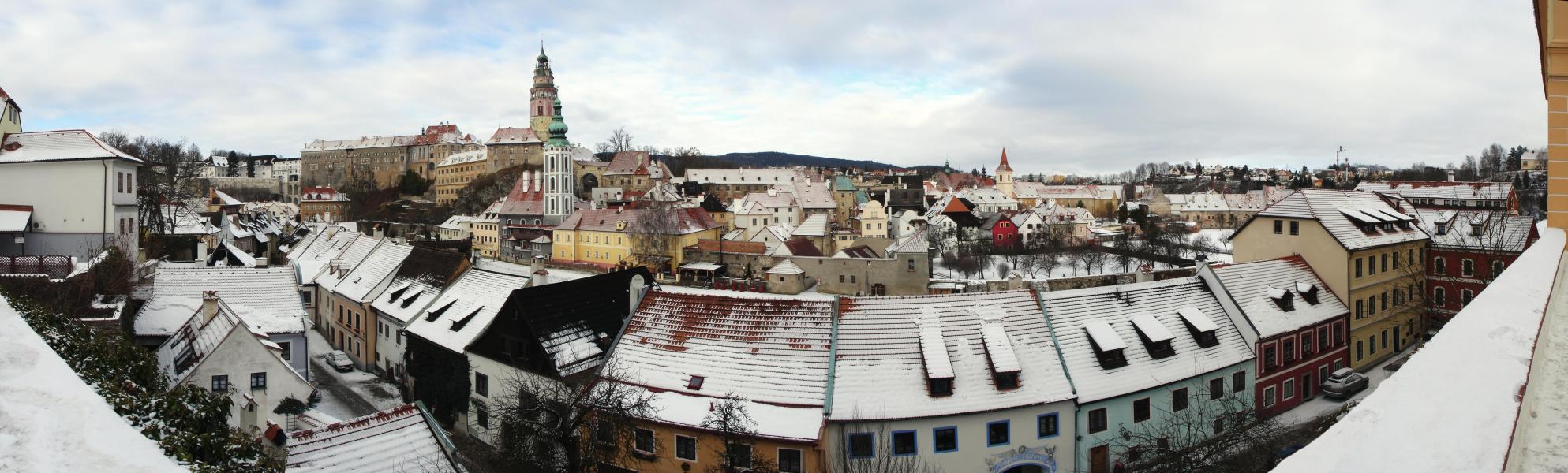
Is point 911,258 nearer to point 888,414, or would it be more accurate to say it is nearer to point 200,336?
point 888,414

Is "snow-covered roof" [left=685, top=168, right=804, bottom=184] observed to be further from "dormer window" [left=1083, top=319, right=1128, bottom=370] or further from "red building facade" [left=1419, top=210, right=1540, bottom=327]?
"dormer window" [left=1083, top=319, right=1128, bottom=370]

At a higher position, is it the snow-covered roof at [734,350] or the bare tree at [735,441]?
the snow-covered roof at [734,350]

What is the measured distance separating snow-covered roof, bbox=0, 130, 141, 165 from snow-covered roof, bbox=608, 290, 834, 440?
17.8m

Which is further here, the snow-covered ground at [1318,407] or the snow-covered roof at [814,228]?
the snow-covered roof at [814,228]

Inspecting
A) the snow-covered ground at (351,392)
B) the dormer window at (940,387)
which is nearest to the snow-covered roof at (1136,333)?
the dormer window at (940,387)

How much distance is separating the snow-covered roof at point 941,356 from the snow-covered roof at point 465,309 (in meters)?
10.6

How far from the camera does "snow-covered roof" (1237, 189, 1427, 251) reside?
27.1 metres

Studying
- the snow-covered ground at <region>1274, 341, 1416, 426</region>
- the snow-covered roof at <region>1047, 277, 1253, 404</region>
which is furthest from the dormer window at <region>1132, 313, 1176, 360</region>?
the snow-covered ground at <region>1274, 341, 1416, 426</region>

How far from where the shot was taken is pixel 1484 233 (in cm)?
3144

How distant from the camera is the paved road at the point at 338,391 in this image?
80.4 feet

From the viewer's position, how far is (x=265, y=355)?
18406mm

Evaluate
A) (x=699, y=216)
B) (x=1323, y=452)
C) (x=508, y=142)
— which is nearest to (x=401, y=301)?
(x=1323, y=452)

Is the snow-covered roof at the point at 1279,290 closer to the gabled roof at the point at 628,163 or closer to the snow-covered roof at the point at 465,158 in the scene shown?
the gabled roof at the point at 628,163

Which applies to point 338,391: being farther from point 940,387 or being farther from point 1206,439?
point 1206,439
